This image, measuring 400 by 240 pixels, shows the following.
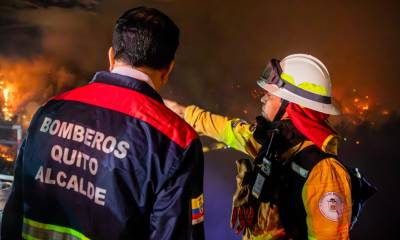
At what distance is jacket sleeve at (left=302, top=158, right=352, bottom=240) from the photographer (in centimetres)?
195

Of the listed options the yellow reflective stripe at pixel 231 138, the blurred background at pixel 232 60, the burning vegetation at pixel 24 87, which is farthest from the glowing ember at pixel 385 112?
the burning vegetation at pixel 24 87

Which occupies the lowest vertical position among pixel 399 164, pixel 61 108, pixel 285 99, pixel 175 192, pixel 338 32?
pixel 399 164

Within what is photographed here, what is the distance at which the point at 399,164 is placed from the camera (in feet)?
14.4

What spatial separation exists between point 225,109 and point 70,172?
10.7ft

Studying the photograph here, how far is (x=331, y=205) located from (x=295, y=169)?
29 cm

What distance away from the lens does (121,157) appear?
1338mm

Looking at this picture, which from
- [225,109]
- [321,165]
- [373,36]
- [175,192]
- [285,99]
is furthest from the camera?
[225,109]

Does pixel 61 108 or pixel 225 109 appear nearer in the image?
pixel 61 108

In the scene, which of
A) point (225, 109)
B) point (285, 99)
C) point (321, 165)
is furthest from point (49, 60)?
point (321, 165)

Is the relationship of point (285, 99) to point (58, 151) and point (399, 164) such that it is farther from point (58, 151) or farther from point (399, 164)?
point (399, 164)

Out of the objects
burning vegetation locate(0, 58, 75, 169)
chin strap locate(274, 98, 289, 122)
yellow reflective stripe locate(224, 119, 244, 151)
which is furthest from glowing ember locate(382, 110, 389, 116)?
burning vegetation locate(0, 58, 75, 169)

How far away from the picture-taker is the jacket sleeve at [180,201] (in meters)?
1.33

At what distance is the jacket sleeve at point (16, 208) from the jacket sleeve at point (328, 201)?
151 centimetres

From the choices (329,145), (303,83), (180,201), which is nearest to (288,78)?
(303,83)
